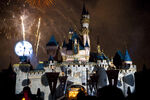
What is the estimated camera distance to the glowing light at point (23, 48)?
36.0 meters

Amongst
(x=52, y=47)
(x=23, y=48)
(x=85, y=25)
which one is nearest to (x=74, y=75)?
(x=23, y=48)

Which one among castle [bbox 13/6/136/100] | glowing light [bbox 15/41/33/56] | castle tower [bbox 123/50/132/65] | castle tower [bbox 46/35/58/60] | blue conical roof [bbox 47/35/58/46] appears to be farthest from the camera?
blue conical roof [bbox 47/35/58/46]

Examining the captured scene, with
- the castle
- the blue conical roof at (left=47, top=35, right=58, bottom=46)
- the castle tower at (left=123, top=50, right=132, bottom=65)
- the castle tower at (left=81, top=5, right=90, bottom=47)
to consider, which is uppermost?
the castle tower at (left=81, top=5, right=90, bottom=47)

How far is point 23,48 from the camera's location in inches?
1435

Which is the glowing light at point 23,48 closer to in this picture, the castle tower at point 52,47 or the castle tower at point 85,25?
the castle tower at point 52,47

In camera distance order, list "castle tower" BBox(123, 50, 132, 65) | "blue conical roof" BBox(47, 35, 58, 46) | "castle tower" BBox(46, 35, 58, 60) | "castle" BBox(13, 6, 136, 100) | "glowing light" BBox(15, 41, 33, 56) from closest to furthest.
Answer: "castle" BBox(13, 6, 136, 100), "glowing light" BBox(15, 41, 33, 56), "castle tower" BBox(123, 50, 132, 65), "castle tower" BBox(46, 35, 58, 60), "blue conical roof" BBox(47, 35, 58, 46)

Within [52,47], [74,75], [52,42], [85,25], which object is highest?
[85,25]

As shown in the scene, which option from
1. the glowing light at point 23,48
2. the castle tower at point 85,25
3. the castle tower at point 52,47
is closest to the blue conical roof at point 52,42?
the castle tower at point 52,47

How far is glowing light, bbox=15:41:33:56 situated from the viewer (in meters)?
36.0

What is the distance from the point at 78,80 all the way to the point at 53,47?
15163 mm

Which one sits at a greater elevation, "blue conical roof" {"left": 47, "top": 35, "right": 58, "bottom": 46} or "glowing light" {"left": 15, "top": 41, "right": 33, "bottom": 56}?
"blue conical roof" {"left": 47, "top": 35, "right": 58, "bottom": 46}

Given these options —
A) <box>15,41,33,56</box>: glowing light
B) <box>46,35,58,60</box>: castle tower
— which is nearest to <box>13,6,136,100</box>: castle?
<box>15,41,33,56</box>: glowing light

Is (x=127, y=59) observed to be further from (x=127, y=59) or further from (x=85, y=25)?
(x=85, y=25)

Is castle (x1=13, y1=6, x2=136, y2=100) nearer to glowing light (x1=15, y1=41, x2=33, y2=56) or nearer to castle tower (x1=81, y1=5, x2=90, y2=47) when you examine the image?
glowing light (x1=15, y1=41, x2=33, y2=56)
